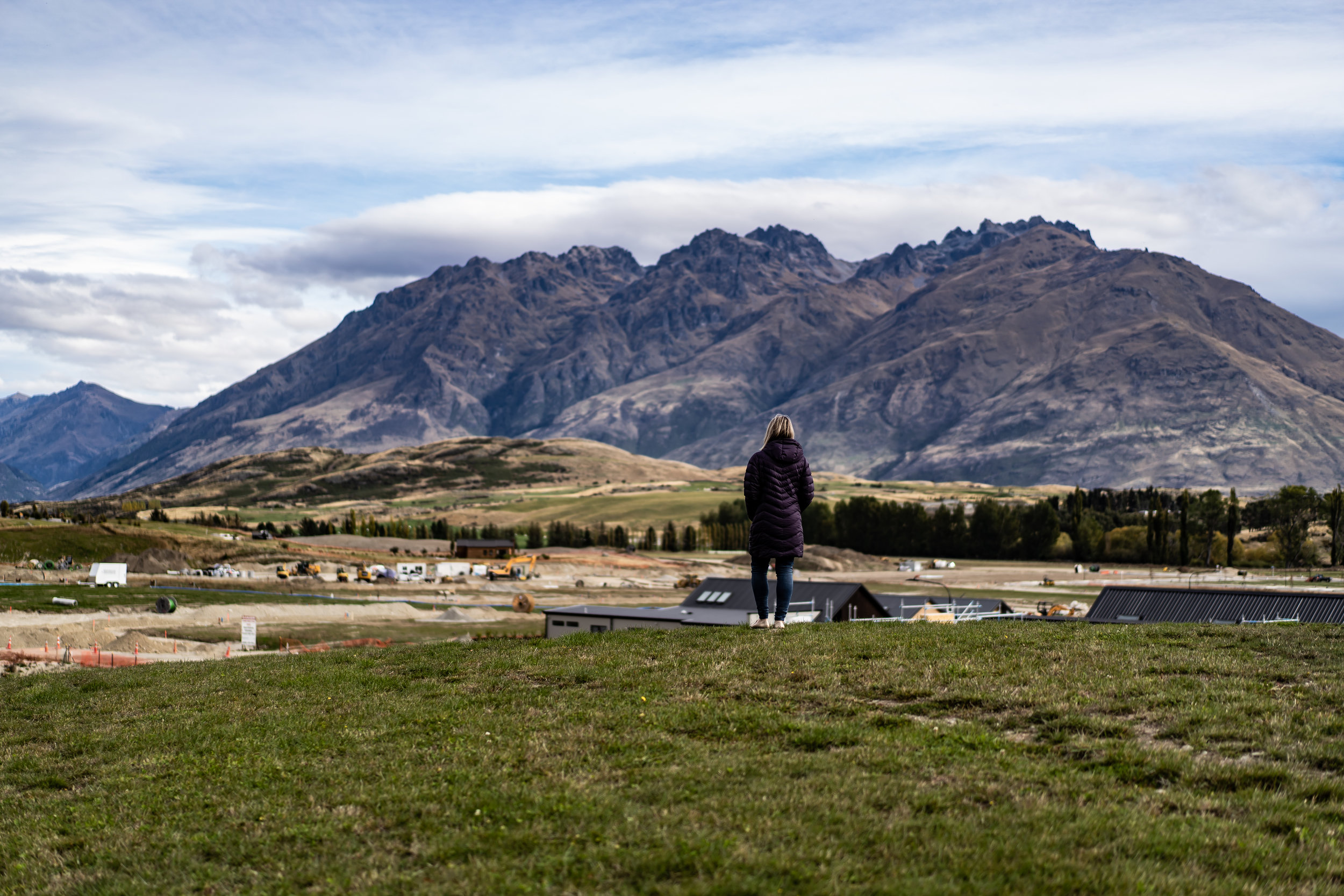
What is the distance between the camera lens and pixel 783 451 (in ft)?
64.4

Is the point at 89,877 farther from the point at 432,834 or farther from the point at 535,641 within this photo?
the point at 535,641

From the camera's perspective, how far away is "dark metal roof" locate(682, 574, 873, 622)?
2608 inches

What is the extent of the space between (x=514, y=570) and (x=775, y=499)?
129 meters

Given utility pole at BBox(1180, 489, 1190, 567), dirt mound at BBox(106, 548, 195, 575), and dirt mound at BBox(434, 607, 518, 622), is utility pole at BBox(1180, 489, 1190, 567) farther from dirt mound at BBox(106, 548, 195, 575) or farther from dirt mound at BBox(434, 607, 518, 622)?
dirt mound at BBox(106, 548, 195, 575)

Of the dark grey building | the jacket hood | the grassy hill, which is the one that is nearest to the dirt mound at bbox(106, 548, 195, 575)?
the dark grey building

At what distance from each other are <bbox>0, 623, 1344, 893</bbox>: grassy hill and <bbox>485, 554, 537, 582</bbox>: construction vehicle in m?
124

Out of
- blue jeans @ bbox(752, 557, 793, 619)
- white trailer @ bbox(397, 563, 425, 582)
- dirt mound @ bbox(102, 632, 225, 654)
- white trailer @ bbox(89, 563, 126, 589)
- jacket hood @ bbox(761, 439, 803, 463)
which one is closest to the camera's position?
jacket hood @ bbox(761, 439, 803, 463)

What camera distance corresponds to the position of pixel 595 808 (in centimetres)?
1000

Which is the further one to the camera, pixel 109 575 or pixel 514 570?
pixel 514 570

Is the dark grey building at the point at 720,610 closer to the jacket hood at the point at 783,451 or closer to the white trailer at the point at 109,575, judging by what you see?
the jacket hood at the point at 783,451

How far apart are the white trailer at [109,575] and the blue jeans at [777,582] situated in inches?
3437

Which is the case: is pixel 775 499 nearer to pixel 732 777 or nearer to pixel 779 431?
pixel 779 431

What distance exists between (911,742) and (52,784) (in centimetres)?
1151

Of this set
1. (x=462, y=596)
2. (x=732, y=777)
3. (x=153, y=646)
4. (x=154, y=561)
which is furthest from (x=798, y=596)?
(x=154, y=561)
